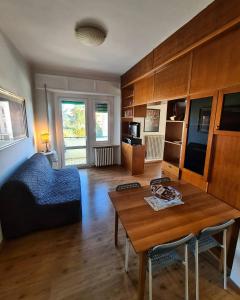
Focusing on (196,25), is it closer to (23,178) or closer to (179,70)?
(179,70)

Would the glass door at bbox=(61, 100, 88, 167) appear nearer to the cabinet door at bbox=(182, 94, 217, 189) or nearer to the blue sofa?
the blue sofa

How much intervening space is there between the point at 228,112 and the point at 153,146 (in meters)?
3.51

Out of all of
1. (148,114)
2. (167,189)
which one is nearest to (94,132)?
(148,114)

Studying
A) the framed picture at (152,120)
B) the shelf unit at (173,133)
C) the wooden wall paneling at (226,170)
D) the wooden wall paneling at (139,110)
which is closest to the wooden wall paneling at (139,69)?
the wooden wall paneling at (139,110)

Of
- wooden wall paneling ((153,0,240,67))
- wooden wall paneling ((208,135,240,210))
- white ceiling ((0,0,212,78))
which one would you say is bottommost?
wooden wall paneling ((208,135,240,210))

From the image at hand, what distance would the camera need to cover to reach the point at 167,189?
5.57 feet

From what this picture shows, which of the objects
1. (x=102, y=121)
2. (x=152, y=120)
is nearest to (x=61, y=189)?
(x=102, y=121)

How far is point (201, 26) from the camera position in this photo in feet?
5.75

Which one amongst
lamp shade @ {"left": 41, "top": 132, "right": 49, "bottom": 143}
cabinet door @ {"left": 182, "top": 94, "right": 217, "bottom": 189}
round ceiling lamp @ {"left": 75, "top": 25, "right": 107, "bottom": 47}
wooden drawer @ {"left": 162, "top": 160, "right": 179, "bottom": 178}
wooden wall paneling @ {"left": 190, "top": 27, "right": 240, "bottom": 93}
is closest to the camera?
wooden wall paneling @ {"left": 190, "top": 27, "right": 240, "bottom": 93}

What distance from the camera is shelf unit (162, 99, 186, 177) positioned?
8.60 ft

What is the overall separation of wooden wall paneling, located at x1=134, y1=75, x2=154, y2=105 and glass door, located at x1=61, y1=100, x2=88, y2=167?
167 cm

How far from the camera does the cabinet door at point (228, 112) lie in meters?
1.50

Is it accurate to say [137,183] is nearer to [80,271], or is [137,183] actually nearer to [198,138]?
[198,138]

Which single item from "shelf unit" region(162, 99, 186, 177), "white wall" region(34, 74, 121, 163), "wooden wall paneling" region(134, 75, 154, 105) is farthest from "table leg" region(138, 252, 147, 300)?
"white wall" region(34, 74, 121, 163)
